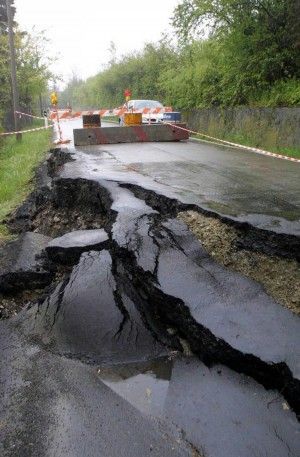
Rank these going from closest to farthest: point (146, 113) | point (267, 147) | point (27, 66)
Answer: point (267, 147) < point (146, 113) < point (27, 66)

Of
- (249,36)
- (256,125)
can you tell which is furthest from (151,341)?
(249,36)

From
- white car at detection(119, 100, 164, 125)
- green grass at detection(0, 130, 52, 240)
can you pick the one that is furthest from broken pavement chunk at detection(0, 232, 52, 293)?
white car at detection(119, 100, 164, 125)

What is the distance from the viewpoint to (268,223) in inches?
151

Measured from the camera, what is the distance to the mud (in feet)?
10.2

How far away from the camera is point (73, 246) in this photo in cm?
411

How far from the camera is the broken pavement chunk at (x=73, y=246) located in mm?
4062

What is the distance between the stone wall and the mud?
23.8ft

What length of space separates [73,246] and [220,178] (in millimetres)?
2890

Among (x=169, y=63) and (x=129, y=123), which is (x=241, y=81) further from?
(x=169, y=63)

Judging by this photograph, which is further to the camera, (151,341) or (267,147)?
(267,147)

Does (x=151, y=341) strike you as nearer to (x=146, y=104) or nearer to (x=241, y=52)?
(x=241, y=52)

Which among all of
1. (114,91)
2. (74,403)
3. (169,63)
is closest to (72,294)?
(74,403)

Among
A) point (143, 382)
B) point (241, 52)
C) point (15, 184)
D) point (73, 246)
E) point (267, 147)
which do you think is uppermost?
point (241, 52)

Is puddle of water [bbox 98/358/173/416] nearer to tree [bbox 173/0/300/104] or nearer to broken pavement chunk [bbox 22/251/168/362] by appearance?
broken pavement chunk [bbox 22/251/168/362]
